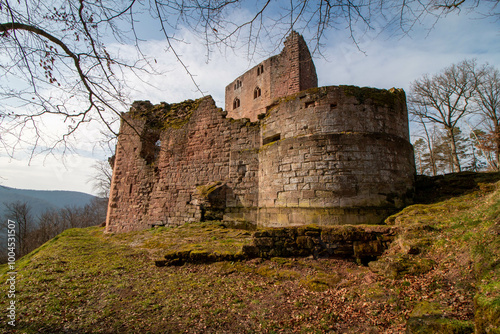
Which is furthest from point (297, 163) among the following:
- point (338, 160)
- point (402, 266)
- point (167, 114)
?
point (167, 114)

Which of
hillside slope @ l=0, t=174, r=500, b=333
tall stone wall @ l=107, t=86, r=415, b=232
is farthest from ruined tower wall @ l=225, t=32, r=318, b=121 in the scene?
hillside slope @ l=0, t=174, r=500, b=333

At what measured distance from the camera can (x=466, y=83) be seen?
20312 mm

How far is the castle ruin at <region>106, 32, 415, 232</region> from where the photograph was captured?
7219mm

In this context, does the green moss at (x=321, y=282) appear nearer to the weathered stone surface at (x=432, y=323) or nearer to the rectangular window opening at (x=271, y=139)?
the weathered stone surface at (x=432, y=323)

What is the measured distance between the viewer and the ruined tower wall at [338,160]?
23.2 ft

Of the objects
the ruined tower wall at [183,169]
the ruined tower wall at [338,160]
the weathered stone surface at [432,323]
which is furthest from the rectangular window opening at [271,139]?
the weathered stone surface at [432,323]

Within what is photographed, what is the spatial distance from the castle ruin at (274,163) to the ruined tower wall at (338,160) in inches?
1.1

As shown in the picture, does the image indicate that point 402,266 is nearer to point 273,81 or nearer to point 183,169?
point 183,169

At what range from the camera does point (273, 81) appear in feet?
82.1

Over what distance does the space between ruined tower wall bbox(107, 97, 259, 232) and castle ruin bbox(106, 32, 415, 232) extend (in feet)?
0.14

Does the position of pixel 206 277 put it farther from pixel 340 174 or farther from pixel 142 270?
pixel 340 174

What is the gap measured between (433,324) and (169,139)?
11.4 meters

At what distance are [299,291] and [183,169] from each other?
8.13 m

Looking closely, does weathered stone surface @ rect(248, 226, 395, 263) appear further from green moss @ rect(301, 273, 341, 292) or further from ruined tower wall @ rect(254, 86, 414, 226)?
ruined tower wall @ rect(254, 86, 414, 226)
